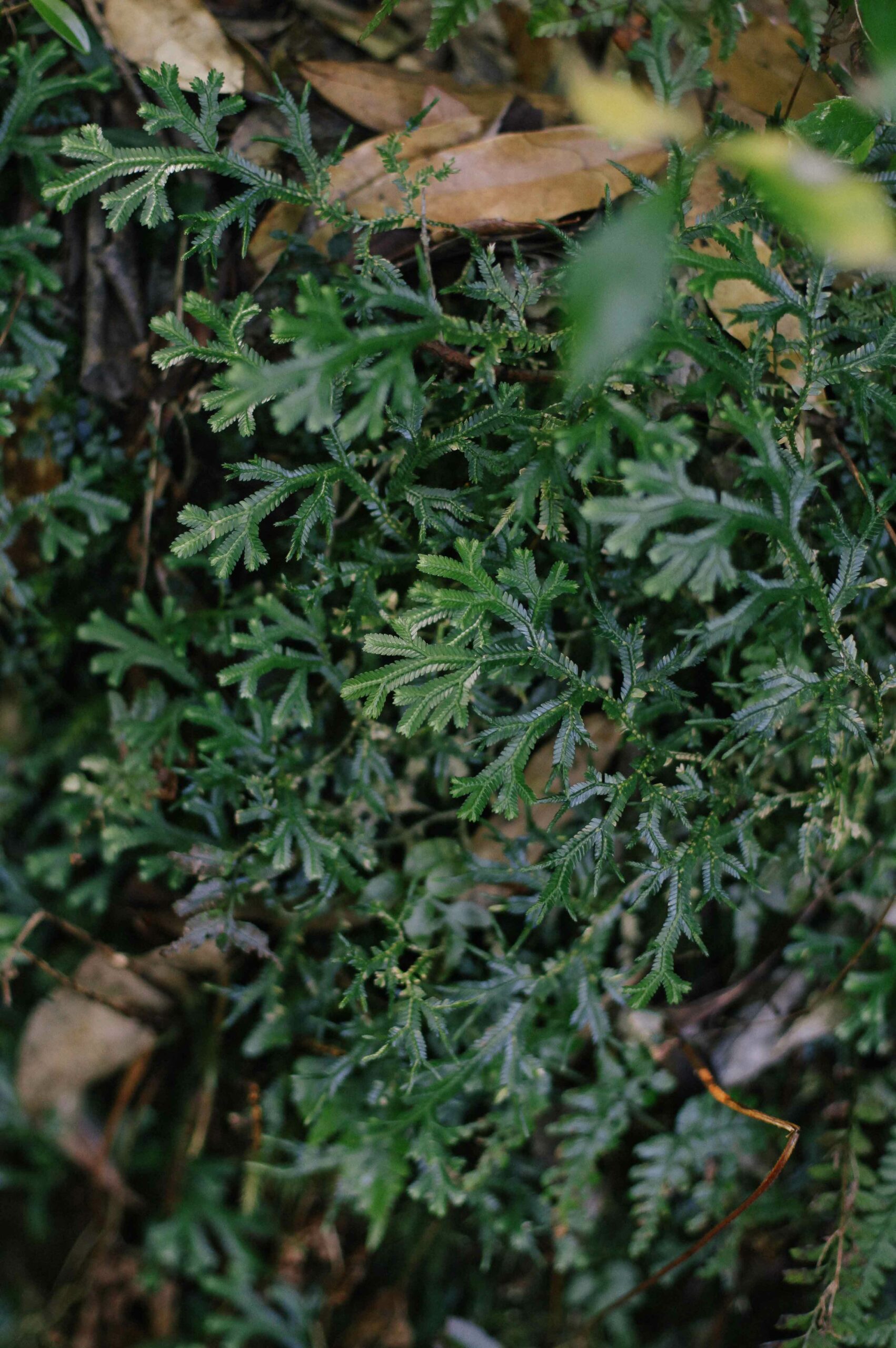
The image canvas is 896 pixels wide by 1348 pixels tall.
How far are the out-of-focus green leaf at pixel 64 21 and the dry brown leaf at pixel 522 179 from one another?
1.76 feet

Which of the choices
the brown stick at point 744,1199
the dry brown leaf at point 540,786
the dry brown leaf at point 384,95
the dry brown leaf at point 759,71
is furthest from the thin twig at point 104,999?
the dry brown leaf at point 759,71

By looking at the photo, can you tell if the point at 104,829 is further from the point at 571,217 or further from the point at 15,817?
the point at 571,217

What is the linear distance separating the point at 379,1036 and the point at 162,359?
1240 mm

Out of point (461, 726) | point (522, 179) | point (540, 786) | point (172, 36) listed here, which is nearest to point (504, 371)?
point (522, 179)

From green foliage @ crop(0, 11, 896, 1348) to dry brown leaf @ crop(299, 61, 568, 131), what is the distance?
22 cm

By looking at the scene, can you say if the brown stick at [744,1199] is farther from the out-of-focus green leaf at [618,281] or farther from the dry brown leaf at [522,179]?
the dry brown leaf at [522,179]

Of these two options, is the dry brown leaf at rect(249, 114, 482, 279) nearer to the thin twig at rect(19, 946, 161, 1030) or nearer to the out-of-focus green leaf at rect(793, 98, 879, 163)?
the out-of-focus green leaf at rect(793, 98, 879, 163)

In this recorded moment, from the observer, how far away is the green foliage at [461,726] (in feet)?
4.45

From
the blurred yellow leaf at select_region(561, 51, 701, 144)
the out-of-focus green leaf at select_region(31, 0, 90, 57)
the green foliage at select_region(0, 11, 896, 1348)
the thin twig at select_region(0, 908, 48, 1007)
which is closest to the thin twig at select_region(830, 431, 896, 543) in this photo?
the green foliage at select_region(0, 11, 896, 1348)

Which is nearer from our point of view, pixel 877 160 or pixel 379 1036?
pixel 877 160

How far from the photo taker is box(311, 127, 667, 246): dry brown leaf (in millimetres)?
1707

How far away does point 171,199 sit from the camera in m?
1.80

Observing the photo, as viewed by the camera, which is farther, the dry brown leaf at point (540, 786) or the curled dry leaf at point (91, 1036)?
the curled dry leaf at point (91, 1036)

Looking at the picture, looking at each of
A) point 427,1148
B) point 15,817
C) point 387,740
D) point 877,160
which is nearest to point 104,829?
point 15,817
